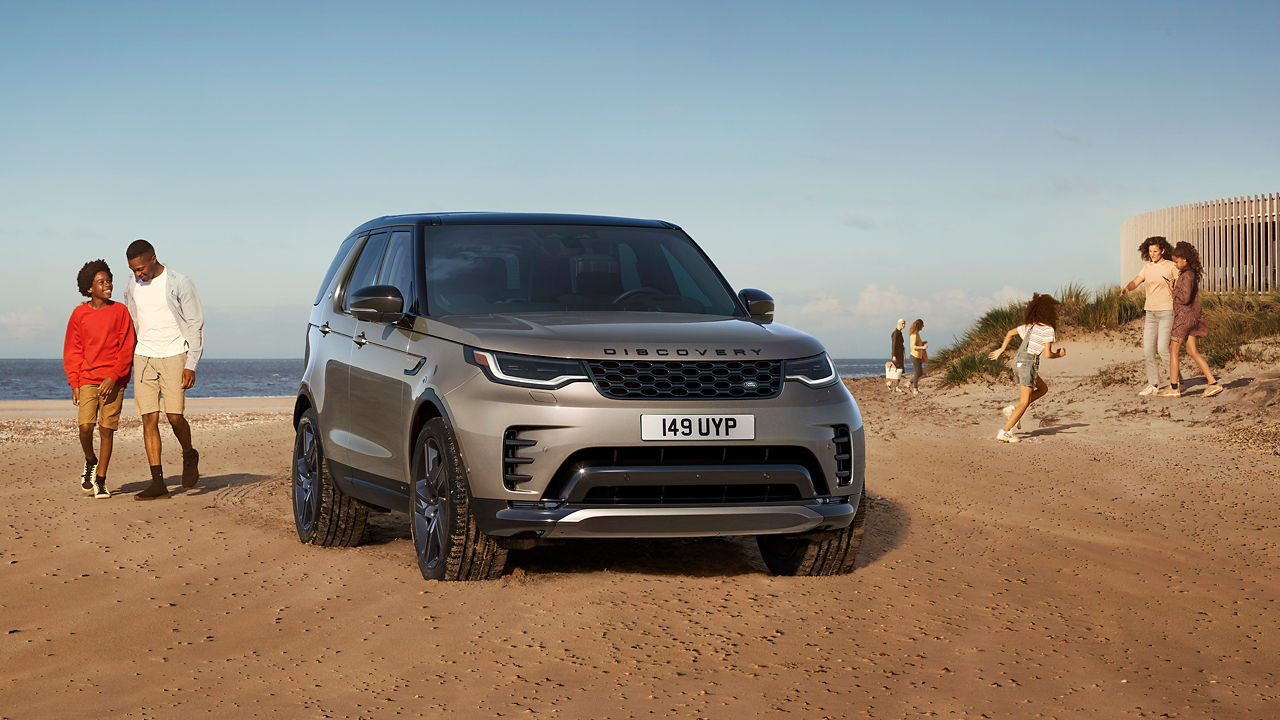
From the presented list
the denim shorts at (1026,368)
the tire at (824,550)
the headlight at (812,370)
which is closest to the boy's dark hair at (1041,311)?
the denim shorts at (1026,368)

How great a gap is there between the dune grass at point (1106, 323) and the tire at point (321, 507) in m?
15.7

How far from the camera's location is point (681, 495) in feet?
19.6

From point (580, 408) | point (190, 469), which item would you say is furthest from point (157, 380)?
point (580, 408)

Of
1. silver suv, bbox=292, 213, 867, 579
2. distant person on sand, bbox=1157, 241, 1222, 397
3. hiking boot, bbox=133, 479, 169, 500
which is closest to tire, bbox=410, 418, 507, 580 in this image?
silver suv, bbox=292, 213, 867, 579

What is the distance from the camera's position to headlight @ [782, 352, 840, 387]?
622 cm

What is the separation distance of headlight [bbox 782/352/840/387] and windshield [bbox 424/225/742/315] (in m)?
1.07

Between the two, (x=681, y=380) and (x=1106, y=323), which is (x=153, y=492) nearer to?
(x=681, y=380)

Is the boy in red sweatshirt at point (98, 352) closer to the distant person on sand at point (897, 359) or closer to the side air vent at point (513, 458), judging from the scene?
the side air vent at point (513, 458)

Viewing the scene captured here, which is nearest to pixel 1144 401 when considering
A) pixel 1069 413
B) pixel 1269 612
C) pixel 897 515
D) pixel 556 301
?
pixel 1069 413

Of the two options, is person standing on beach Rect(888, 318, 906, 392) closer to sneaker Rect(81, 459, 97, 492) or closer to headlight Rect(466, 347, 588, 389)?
sneaker Rect(81, 459, 97, 492)

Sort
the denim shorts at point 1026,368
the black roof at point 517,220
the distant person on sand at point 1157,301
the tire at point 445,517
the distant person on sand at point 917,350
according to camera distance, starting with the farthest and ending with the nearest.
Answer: the distant person on sand at point 917,350 → the distant person on sand at point 1157,301 → the denim shorts at point 1026,368 → the black roof at point 517,220 → the tire at point 445,517

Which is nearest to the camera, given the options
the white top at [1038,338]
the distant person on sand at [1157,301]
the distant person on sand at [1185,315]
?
the white top at [1038,338]

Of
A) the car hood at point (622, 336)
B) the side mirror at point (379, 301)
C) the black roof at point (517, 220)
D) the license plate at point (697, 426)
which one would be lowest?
the license plate at point (697, 426)

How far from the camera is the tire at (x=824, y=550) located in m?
6.60
